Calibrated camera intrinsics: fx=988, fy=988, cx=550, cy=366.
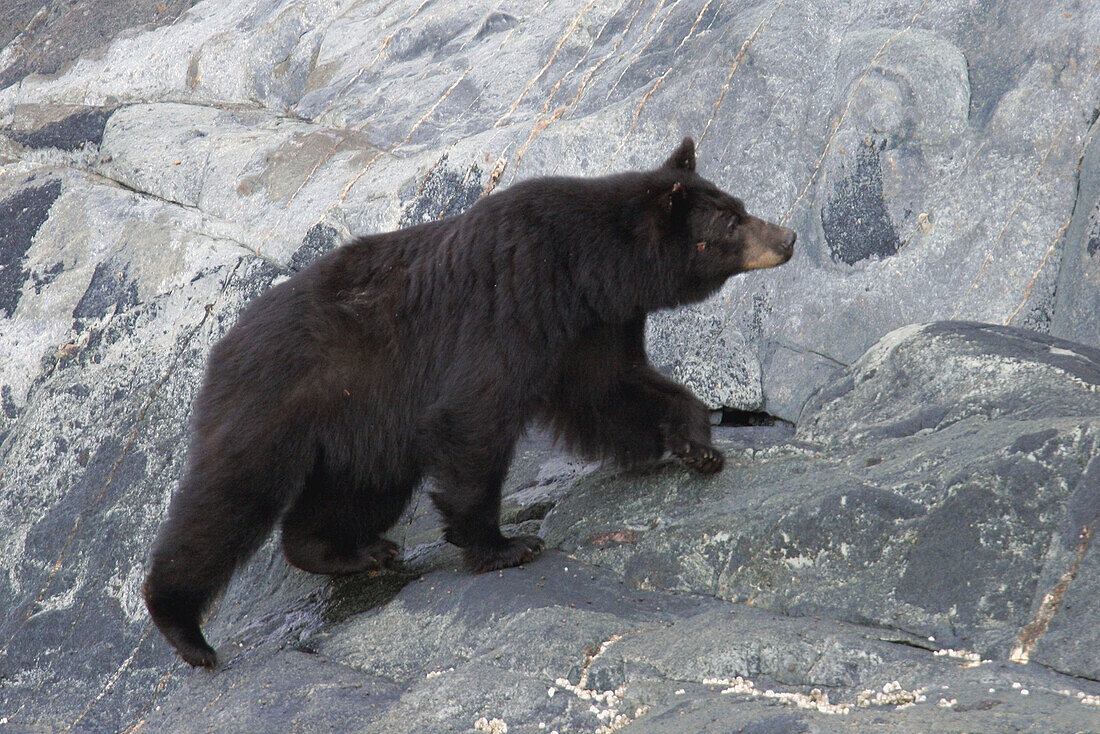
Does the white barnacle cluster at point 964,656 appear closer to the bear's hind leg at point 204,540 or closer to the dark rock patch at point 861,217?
the bear's hind leg at point 204,540

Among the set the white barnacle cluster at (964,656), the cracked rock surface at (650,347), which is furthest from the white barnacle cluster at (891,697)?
the white barnacle cluster at (964,656)

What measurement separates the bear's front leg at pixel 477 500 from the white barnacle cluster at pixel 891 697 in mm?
1864

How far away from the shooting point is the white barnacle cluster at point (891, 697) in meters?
2.93

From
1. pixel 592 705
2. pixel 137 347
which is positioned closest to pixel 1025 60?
pixel 592 705

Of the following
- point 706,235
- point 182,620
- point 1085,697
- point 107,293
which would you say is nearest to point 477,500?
point 182,620

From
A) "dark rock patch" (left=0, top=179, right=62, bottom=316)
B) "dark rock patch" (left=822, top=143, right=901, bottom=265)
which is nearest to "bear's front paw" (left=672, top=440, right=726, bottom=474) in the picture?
"dark rock patch" (left=822, top=143, right=901, bottom=265)

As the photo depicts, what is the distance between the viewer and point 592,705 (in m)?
3.34

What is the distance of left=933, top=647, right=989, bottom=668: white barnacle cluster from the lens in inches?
124

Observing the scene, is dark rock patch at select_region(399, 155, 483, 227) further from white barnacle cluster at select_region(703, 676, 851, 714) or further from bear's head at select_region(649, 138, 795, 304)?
white barnacle cluster at select_region(703, 676, 851, 714)

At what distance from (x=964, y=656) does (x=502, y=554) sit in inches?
80.5

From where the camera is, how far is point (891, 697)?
2.99 m

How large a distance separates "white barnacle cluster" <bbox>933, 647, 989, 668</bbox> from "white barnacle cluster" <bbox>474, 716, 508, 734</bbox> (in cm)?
145

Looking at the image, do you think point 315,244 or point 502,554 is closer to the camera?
point 502,554

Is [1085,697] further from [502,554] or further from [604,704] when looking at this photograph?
[502,554]
